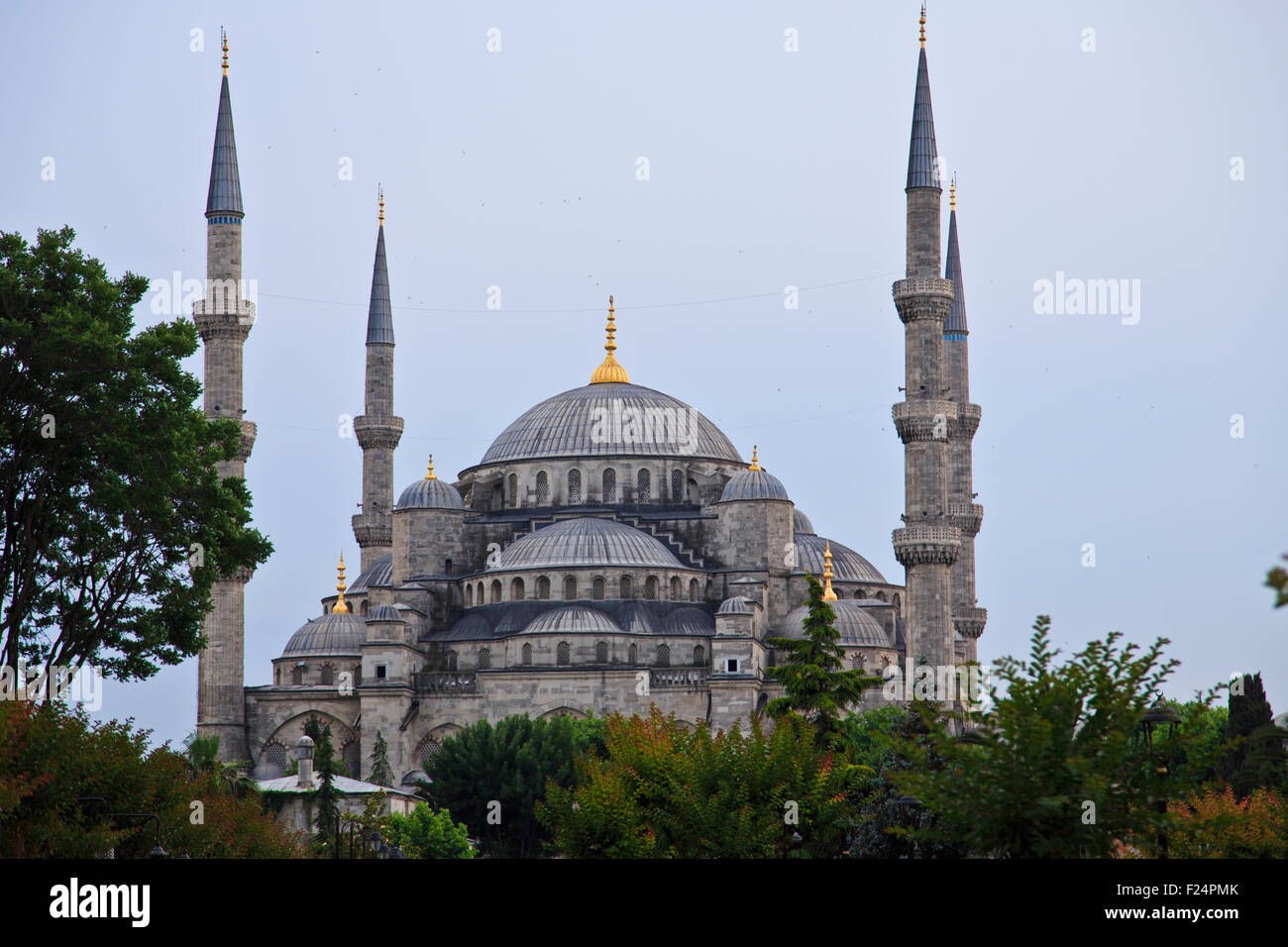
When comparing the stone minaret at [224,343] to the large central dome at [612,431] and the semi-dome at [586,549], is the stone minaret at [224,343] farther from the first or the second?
the large central dome at [612,431]

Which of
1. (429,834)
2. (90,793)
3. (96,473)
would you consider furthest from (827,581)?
(90,793)

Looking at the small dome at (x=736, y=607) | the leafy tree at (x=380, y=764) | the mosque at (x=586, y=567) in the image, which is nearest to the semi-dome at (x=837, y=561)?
Answer: the mosque at (x=586, y=567)

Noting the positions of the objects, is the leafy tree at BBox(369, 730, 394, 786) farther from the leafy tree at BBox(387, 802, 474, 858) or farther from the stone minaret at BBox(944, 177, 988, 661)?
the stone minaret at BBox(944, 177, 988, 661)

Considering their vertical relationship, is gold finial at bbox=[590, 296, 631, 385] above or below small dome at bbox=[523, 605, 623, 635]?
above

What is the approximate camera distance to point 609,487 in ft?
219

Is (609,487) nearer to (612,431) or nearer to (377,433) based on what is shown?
(612,431)

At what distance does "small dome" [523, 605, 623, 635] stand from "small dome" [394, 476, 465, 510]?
714 cm

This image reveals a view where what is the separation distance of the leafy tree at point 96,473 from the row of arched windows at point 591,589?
88.4ft

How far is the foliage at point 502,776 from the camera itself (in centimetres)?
4909

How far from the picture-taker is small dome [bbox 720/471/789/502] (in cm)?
6234

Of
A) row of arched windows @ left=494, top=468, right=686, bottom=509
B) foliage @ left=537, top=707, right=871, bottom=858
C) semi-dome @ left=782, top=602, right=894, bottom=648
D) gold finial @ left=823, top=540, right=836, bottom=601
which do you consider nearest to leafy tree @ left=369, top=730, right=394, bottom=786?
semi-dome @ left=782, top=602, right=894, bottom=648

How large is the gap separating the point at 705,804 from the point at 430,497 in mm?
39111
